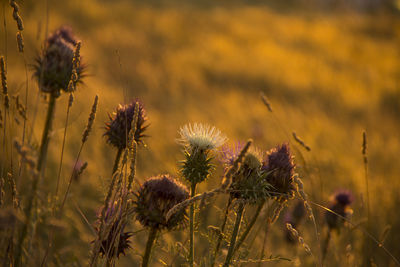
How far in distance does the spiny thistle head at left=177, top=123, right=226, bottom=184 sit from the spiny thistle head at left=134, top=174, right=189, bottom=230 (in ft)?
0.38

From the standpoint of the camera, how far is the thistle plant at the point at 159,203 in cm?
165

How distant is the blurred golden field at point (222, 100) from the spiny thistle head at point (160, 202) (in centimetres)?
9

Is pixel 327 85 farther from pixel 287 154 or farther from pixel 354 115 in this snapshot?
pixel 287 154

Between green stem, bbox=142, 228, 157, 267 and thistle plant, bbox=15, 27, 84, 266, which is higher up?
thistle plant, bbox=15, 27, 84, 266

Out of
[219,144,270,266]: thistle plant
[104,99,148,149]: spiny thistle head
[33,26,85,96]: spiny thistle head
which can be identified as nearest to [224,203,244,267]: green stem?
[219,144,270,266]: thistle plant

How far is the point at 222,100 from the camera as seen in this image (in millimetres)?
9734

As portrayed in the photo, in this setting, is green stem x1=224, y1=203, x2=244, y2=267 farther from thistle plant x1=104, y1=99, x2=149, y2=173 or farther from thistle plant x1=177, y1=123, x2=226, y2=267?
thistle plant x1=104, y1=99, x2=149, y2=173

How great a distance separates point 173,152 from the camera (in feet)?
19.3

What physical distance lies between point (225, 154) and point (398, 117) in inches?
376

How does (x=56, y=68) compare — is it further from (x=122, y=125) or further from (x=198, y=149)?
(x=198, y=149)

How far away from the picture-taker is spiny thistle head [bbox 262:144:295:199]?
1848 millimetres

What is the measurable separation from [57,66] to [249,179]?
1235 mm

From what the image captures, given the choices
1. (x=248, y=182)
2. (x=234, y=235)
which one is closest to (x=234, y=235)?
(x=234, y=235)

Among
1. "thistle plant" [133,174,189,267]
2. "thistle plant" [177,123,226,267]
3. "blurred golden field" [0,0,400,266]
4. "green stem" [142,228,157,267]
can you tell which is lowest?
"green stem" [142,228,157,267]
